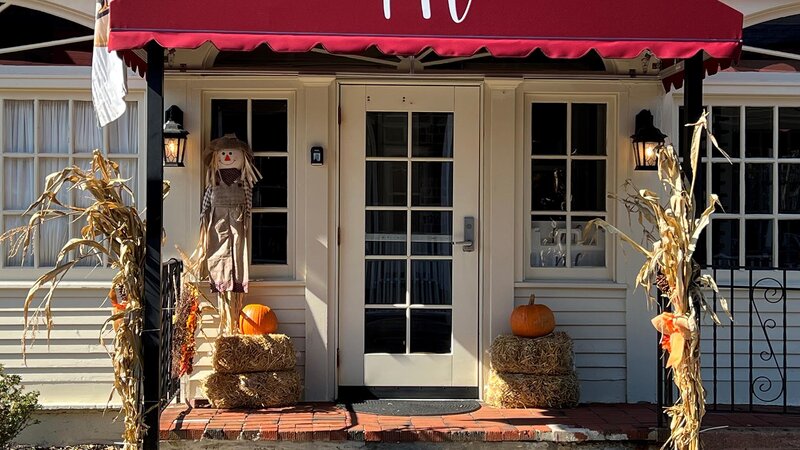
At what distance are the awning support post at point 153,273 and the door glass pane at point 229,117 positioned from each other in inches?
61.7

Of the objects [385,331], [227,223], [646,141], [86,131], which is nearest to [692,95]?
[646,141]

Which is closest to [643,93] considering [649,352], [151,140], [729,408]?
[649,352]

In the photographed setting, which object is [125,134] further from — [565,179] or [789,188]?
[789,188]

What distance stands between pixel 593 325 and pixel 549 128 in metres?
1.44

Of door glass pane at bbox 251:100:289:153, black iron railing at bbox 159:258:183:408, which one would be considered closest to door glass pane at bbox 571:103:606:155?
door glass pane at bbox 251:100:289:153

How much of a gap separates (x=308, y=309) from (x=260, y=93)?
1554 millimetres

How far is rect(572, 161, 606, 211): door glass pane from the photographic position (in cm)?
633

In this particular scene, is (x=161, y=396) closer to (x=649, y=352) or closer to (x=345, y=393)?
(x=345, y=393)

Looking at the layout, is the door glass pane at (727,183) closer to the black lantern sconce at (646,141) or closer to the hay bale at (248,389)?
the black lantern sconce at (646,141)

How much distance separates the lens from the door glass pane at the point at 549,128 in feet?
20.7

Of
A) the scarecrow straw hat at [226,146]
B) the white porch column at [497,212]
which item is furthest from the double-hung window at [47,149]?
the white porch column at [497,212]

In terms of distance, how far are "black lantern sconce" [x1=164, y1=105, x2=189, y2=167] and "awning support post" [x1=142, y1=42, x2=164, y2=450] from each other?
1280mm

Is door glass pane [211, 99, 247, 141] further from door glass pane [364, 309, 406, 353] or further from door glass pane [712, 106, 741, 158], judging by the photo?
door glass pane [712, 106, 741, 158]

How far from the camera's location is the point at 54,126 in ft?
20.3
